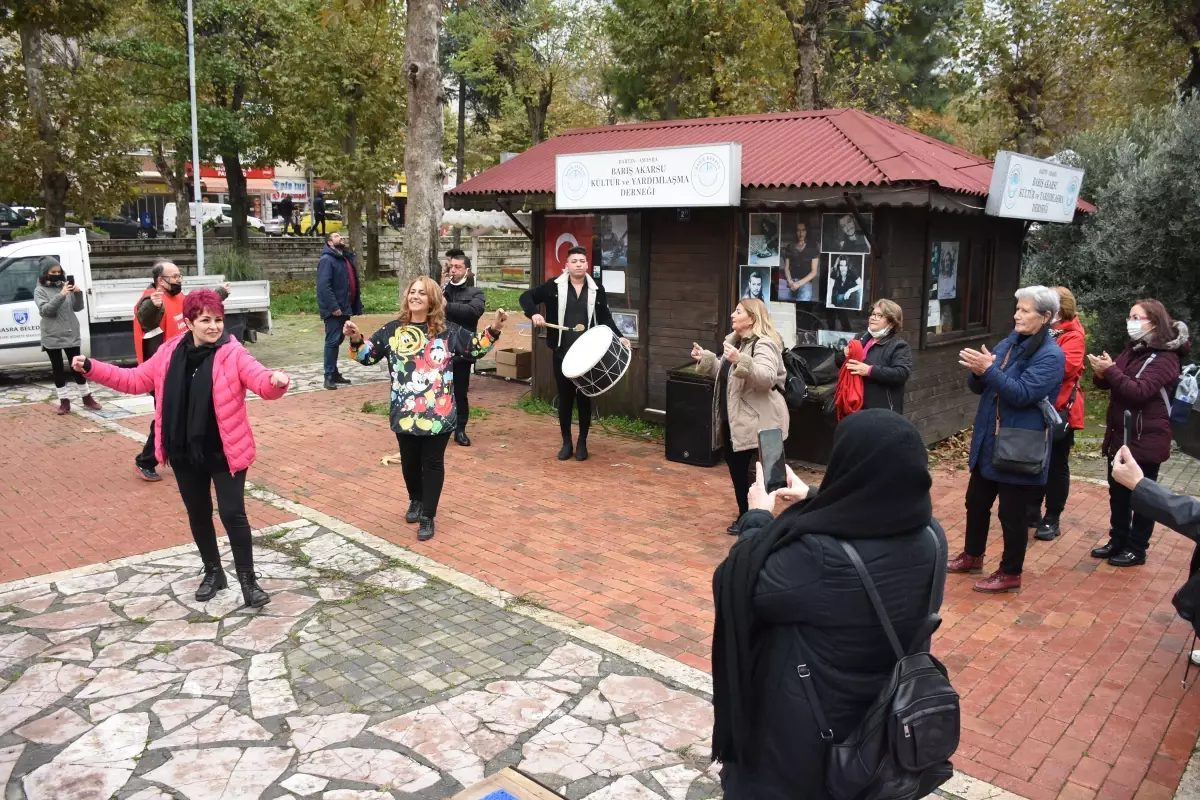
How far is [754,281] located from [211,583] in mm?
5753

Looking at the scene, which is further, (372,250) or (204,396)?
(372,250)

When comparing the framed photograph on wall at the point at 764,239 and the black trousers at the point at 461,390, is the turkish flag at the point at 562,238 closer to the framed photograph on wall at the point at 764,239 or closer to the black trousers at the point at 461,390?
the black trousers at the point at 461,390

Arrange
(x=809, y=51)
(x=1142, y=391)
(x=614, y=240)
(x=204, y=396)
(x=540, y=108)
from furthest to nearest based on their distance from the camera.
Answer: (x=540, y=108) < (x=809, y=51) < (x=614, y=240) < (x=1142, y=391) < (x=204, y=396)

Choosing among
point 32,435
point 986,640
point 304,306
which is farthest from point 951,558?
point 304,306

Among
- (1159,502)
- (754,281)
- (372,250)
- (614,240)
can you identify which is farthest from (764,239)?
(372,250)

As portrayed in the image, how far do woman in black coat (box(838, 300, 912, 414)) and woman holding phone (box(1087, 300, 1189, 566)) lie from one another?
1.14 meters

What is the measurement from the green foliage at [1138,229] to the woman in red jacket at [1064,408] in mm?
6836

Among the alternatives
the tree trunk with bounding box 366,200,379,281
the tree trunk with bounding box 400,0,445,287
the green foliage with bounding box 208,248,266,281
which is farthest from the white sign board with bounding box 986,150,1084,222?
the tree trunk with bounding box 366,200,379,281

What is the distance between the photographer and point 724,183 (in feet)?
27.5

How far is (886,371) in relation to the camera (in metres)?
6.29

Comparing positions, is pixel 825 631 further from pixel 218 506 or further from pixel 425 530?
pixel 425 530

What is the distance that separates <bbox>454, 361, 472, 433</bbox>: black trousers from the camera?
30.6 feet

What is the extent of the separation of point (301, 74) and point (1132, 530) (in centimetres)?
2163

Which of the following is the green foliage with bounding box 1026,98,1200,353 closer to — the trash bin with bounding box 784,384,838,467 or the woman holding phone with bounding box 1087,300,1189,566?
the trash bin with bounding box 784,384,838,467
